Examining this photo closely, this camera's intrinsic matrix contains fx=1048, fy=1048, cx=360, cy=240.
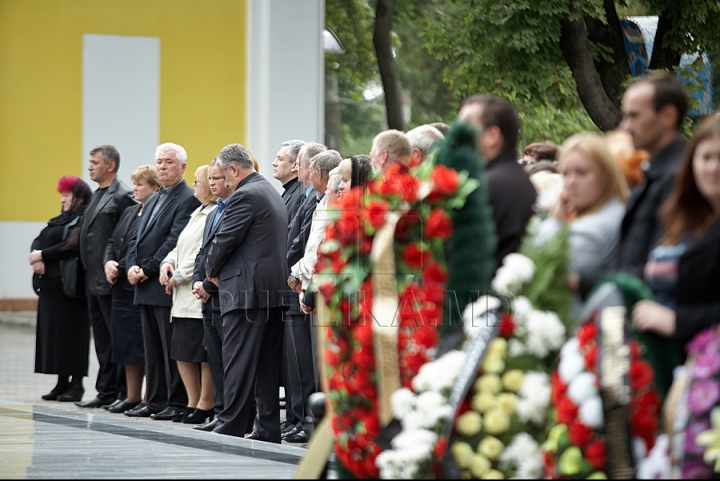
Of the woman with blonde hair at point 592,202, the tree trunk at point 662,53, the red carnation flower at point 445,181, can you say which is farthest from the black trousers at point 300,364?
the tree trunk at point 662,53

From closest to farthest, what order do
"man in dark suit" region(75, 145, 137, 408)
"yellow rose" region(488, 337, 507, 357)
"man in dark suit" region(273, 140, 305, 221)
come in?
"yellow rose" region(488, 337, 507, 357) < "man in dark suit" region(273, 140, 305, 221) < "man in dark suit" region(75, 145, 137, 408)

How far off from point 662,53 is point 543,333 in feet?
31.1

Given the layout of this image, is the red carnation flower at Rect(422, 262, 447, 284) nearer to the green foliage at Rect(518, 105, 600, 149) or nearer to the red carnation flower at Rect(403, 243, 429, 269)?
the red carnation flower at Rect(403, 243, 429, 269)

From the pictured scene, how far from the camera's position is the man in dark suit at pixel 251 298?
844 cm

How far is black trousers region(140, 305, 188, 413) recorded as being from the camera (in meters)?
9.93

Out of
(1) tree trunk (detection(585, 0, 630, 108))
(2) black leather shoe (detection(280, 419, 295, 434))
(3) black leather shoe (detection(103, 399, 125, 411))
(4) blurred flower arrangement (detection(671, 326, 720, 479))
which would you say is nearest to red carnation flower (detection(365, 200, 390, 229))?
(4) blurred flower arrangement (detection(671, 326, 720, 479))

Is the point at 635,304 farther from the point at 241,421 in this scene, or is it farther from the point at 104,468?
the point at 241,421

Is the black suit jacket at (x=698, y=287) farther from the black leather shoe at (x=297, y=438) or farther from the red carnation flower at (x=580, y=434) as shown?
the black leather shoe at (x=297, y=438)

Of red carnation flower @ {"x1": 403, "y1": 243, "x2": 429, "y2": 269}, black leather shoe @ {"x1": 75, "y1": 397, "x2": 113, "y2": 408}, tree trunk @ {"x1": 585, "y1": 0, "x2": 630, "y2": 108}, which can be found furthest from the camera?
tree trunk @ {"x1": 585, "y1": 0, "x2": 630, "y2": 108}

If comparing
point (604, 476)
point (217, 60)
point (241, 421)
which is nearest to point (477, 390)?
point (604, 476)

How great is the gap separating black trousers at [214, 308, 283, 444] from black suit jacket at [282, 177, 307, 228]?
1.37 metres

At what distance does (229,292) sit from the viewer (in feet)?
27.9

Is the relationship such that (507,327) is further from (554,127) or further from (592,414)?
(554,127)

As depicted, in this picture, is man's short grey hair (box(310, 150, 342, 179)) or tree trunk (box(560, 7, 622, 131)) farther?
tree trunk (box(560, 7, 622, 131))
